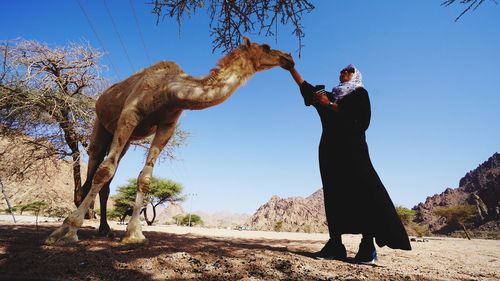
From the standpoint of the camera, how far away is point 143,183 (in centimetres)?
388

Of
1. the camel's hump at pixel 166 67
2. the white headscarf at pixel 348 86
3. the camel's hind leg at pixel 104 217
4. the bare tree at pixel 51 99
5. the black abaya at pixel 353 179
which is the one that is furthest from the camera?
the bare tree at pixel 51 99

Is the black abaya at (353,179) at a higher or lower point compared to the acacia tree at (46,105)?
lower

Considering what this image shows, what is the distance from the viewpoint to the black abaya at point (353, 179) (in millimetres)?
3129

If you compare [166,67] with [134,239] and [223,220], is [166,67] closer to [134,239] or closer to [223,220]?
[134,239]

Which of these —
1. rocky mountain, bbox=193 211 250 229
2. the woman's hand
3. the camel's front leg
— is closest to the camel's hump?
the camel's front leg

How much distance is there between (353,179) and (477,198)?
163ft

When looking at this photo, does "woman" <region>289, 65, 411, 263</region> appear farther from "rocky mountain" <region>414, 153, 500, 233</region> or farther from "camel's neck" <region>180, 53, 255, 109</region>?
"rocky mountain" <region>414, 153, 500, 233</region>

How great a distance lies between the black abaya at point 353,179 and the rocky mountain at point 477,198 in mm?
42421

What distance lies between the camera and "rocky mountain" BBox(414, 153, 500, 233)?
38.3 meters

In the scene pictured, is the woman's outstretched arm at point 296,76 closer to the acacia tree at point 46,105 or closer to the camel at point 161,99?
the camel at point 161,99

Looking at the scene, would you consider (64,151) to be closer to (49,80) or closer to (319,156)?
(49,80)

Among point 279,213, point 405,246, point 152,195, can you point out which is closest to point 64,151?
point 405,246

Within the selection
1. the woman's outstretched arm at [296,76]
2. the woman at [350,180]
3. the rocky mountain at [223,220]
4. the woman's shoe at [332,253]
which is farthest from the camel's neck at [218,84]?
the rocky mountain at [223,220]

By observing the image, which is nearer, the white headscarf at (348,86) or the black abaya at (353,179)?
the black abaya at (353,179)
